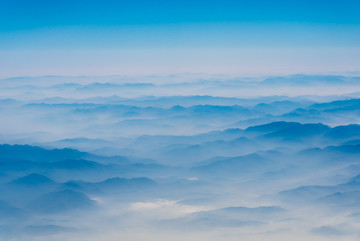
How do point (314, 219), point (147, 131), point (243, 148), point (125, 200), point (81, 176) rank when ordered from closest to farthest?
1. point (314, 219)
2. point (125, 200)
3. point (81, 176)
4. point (243, 148)
5. point (147, 131)

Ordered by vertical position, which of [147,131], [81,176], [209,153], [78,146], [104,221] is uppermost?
[147,131]

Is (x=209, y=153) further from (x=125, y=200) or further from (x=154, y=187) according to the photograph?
(x=125, y=200)

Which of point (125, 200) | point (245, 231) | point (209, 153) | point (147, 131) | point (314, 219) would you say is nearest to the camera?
point (245, 231)

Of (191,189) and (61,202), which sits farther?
(191,189)

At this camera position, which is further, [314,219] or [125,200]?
[125,200]

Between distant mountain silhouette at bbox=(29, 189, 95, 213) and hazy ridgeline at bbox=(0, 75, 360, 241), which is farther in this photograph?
distant mountain silhouette at bbox=(29, 189, 95, 213)

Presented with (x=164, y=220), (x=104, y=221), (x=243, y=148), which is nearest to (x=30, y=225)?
(x=104, y=221)

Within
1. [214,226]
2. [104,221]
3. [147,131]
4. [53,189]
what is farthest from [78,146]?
[214,226]

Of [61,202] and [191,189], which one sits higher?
[191,189]

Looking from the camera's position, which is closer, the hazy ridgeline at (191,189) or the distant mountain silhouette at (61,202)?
the hazy ridgeline at (191,189)

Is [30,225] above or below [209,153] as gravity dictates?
below

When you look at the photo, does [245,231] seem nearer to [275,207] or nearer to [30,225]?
[275,207]
